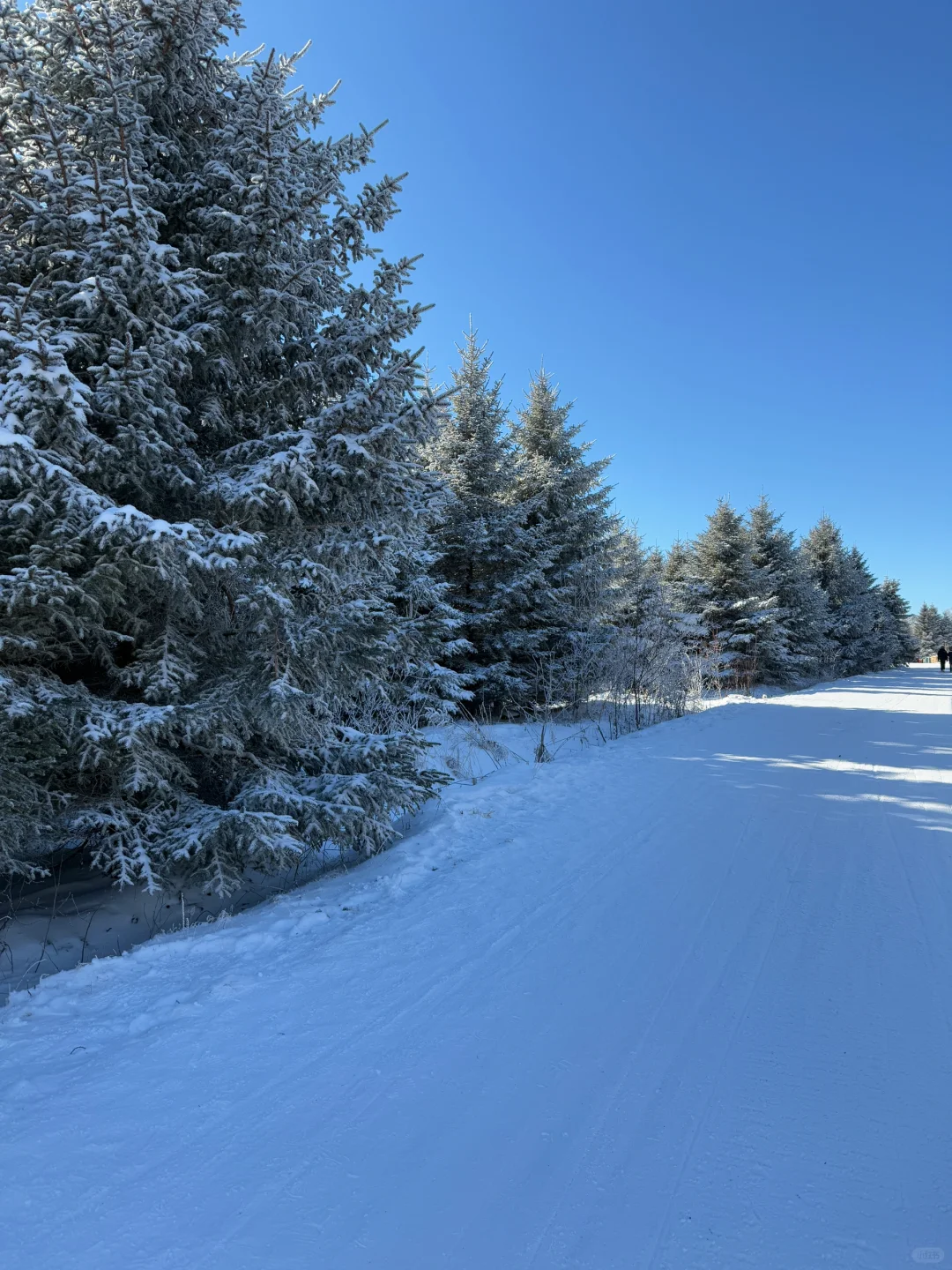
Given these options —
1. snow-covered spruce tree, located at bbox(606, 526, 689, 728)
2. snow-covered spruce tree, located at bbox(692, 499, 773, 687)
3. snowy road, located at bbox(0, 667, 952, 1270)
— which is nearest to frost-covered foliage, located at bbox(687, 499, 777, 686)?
snow-covered spruce tree, located at bbox(692, 499, 773, 687)

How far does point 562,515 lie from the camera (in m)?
13.6

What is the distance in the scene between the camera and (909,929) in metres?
3.32

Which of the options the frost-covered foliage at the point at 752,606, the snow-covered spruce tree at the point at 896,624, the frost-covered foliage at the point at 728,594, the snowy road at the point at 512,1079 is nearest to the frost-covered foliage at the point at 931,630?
the snow-covered spruce tree at the point at 896,624

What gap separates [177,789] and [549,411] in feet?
42.1

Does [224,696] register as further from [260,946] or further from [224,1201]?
[224,1201]

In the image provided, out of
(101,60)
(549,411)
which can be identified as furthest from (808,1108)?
(549,411)

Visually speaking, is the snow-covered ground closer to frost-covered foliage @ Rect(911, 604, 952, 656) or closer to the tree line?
the tree line

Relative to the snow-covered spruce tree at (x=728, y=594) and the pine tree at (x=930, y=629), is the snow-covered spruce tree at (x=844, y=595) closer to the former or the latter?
the snow-covered spruce tree at (x=728, y=594)

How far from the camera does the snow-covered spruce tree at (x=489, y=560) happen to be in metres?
11.9

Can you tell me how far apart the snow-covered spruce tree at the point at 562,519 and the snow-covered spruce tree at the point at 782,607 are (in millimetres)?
10119

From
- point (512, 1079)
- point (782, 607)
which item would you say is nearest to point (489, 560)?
point (512, 1079)

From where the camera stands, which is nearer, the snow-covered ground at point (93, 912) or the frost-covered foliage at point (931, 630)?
the snow-covered ground at point (93, 912)

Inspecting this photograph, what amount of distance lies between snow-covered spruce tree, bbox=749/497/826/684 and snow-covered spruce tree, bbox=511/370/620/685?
1012cm

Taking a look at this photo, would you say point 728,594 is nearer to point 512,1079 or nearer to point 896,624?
point 512,1079
